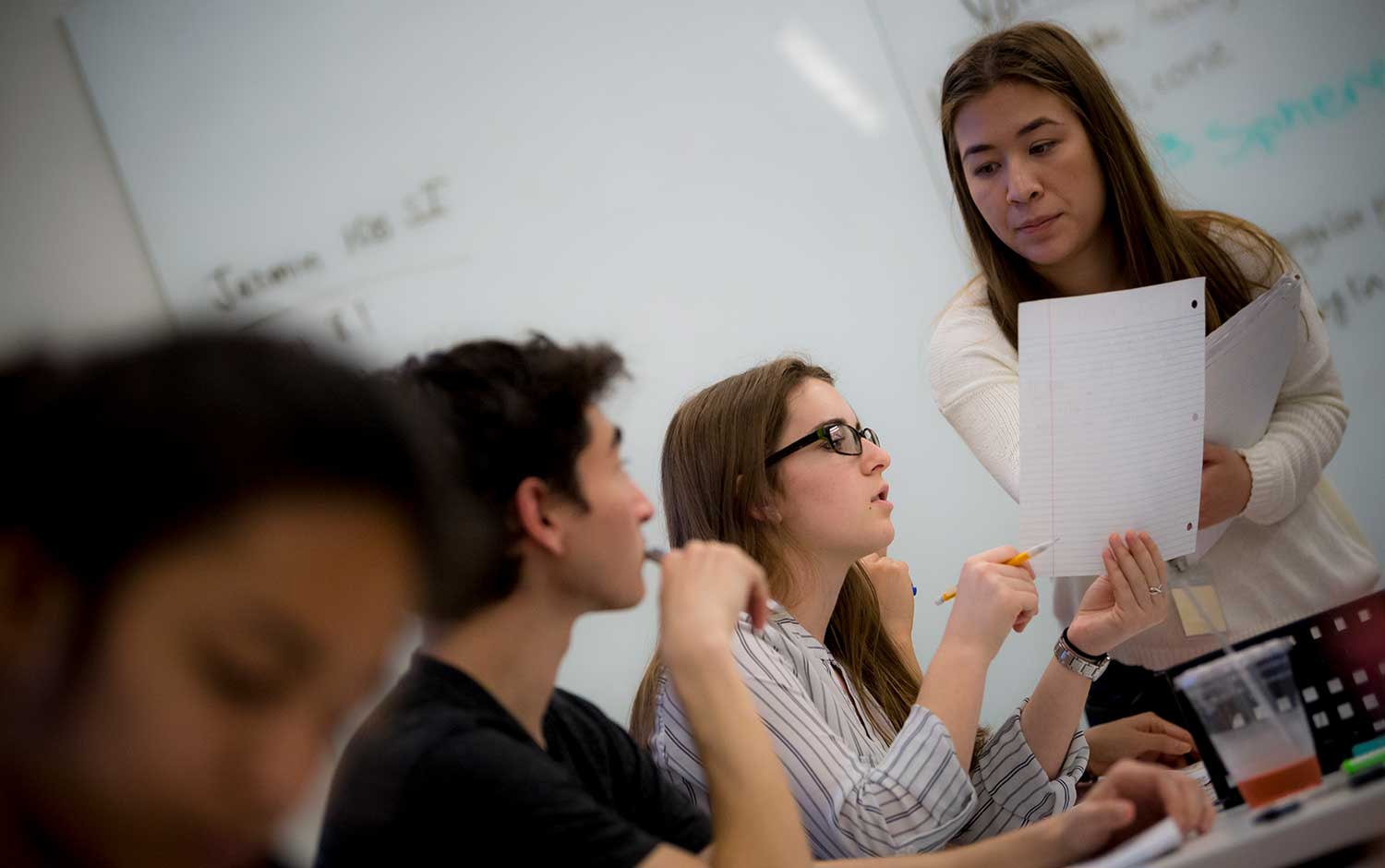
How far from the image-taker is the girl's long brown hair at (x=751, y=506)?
1688 millimetres

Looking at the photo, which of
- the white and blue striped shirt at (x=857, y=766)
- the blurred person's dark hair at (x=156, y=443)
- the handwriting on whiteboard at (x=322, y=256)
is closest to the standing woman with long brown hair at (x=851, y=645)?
the white and blue striped shirt at (x=857, y=766)

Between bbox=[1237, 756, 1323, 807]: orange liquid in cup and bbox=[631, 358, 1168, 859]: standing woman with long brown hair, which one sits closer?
bbox=[1237, 756, 1323, 807]: orange liquid in cup

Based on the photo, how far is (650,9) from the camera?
9.06 ft

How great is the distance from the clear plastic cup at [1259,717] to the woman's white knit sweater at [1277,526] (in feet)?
1.80

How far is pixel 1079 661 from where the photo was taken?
1539 millimetres

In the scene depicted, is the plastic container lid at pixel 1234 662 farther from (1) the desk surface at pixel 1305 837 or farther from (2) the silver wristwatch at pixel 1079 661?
(2) the silver wristwatch at pixel 1079 661

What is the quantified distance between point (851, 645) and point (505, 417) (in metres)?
0.88

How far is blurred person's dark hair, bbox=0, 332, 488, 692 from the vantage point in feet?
1.52

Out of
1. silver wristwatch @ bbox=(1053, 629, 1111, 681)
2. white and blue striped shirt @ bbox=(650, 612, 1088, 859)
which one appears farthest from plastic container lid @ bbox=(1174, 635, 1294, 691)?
silver wristwatch @ bbox=(1053, 629, 1111, 681)

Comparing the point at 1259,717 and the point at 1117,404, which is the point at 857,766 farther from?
the point at 1117,404

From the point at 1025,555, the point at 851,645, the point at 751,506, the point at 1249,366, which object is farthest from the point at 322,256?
the point at 1249,366

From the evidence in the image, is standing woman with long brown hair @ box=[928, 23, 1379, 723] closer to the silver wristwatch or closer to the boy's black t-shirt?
the silver wristwatch

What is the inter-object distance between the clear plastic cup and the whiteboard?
160 cm

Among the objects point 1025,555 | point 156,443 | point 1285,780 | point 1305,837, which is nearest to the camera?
point 156,443
